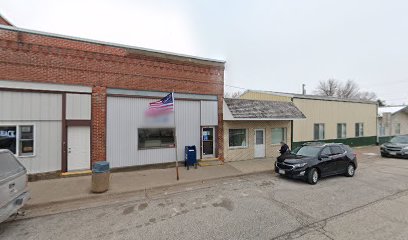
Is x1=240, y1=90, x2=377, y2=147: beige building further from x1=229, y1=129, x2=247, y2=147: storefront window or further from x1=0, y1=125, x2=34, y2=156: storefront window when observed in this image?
x1=0, y1=125, x2=34, y2=156: storefront window

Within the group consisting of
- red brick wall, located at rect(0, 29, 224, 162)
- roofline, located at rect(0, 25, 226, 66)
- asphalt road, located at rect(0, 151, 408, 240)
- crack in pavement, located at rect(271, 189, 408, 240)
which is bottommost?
asphalt road, located at rect(0, 151, 408, 240)

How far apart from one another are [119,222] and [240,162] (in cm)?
851

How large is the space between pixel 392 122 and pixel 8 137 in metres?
33.3

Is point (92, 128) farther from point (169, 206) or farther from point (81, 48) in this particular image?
point (169, 206)

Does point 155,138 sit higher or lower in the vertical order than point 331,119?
lower

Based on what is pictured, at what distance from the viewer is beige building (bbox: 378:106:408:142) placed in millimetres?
23359

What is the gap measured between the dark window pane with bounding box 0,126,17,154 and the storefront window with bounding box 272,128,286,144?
13.7 meters

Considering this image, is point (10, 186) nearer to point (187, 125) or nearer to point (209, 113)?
point (187, 125)

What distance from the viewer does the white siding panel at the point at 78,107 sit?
363 inches

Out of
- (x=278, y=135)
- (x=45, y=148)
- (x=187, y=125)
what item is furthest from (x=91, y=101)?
(x=278, y=135)

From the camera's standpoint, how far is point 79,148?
9.37 metres

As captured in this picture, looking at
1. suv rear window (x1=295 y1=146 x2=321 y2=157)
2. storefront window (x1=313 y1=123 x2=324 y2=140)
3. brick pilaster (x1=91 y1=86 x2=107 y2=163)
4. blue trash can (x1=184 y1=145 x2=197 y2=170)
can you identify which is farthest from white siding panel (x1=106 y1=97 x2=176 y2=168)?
storefront window (x1=313 y1=123 x2=324 y2=140)

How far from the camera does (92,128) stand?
954cm

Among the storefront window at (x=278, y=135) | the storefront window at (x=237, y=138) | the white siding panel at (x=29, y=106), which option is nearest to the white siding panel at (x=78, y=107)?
the white siding panel at (x=29, y=106)
